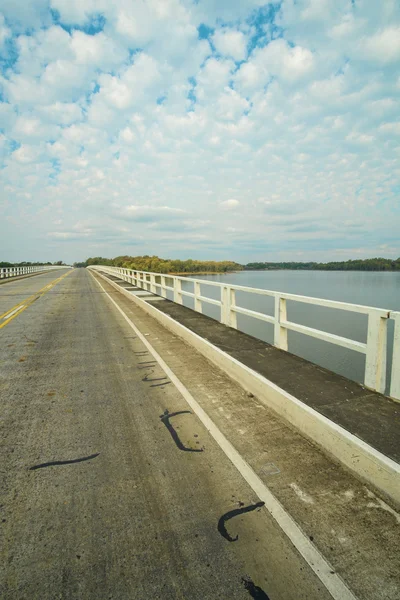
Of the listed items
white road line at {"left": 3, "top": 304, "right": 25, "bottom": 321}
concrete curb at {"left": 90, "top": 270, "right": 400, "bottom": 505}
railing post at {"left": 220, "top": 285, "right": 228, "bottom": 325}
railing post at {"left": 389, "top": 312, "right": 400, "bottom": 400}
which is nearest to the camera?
concrete curb at {"left": 90, "top": 270, "right": 400, "bottom": 505}

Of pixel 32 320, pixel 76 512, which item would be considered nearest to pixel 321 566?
pixel 76 512

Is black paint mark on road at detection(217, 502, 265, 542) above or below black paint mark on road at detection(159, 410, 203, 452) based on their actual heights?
above

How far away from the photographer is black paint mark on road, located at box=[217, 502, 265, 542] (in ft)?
7.93

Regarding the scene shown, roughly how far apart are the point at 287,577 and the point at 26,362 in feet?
19.6

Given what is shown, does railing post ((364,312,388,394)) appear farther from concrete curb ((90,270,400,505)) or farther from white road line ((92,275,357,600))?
white road line ((92,275,357,600))

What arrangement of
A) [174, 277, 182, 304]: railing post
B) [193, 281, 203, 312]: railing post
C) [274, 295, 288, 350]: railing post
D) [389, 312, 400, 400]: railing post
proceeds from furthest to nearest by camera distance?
1. [174, 277, 182, 304]: railing post
2. [193, 281, 203, 312]: railing post
3. [274, 295, 288, 350]: railing post
4. [389, 312, 400, 400]: railing post

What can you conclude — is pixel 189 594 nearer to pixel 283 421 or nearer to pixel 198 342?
pixel 283 421

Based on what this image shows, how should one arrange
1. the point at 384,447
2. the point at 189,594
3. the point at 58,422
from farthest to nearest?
the point at 58,422 < the point at 384,447 < the point at 189,594

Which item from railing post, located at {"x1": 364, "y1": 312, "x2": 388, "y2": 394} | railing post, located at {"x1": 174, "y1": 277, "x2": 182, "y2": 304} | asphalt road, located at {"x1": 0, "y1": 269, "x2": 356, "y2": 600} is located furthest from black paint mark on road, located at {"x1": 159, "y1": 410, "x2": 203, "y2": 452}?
railing post, located at {"x1": 174, "y1": 277, "x2": 182, "y2": 304}

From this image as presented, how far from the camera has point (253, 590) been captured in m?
2.03

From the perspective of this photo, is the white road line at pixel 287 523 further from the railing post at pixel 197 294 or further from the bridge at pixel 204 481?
the railing post at pixel 197 294

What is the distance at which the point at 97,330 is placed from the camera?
9.68 m

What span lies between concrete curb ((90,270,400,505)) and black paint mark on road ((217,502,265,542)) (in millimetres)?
1057

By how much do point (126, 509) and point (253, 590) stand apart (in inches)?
44.5
